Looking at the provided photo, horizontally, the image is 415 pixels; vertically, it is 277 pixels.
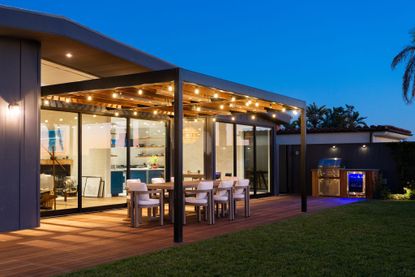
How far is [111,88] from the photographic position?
9.02m

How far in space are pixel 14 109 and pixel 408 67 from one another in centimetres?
1347

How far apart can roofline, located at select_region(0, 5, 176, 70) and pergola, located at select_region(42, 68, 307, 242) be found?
990 mm

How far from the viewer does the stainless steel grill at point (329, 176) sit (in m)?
16.8

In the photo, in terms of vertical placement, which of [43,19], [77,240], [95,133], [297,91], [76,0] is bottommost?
[77,240]

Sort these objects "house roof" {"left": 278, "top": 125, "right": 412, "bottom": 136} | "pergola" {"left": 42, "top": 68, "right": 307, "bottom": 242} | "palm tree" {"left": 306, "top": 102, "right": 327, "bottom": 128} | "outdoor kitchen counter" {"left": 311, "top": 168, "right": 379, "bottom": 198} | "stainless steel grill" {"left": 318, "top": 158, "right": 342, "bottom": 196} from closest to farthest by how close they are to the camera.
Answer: "pergola" {"left": 42, "top": 68, "right": 307, "bottom": 242} → "outdoor kitchen counter" {"left": 311, "top": 168, "right": 379, "bottom": 198} → "stainless steel grill" {"left": 318, "top": 158, "right": 342, "bottom": 196} → "house roof" {"left": 278, "top": 125, "right": 412, "bottom": 136} → "palm tree" {"left": 306, "top": 102, "right": 327, "bottom": 128}

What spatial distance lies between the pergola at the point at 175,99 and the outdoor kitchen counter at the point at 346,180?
14.5 feet

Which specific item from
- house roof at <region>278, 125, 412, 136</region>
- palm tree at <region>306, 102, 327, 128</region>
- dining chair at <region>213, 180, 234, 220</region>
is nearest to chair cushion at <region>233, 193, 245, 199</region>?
dining chair at <region>213, 180, 234, 220</region>

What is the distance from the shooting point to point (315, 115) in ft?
134

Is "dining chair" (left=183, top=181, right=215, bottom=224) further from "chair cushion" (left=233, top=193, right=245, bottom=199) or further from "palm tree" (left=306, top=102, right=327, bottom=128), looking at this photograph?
"palm tree" (left=306, top=102, right=327, bottom=128)

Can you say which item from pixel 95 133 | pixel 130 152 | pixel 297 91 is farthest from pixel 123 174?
pixel 297 91

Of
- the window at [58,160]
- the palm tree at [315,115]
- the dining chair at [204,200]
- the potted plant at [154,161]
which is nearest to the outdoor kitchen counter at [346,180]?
the potted plant at [154,161]

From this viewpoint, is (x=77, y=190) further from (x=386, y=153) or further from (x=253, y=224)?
(x=386, y=153)

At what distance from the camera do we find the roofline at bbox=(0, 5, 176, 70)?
8373 millimetres

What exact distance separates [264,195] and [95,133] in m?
7.30
